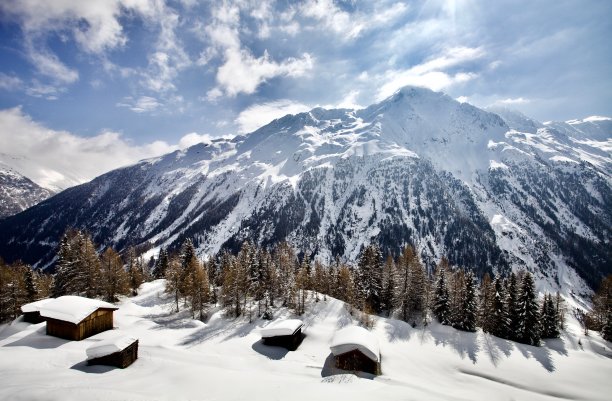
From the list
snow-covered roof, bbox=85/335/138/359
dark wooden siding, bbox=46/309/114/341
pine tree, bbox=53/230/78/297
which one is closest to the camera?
snow-covered roof, bbox=85/335/138/359

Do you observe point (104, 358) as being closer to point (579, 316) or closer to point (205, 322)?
point (205, 322)

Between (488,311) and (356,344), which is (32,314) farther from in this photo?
(488,311)

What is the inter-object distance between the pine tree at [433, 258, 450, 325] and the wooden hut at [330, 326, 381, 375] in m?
27.0

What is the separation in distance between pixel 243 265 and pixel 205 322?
13.2 m

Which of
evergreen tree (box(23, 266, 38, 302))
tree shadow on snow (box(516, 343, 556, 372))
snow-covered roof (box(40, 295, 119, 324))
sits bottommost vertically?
tree shadow on snow (box(516, 343, 556, 372))

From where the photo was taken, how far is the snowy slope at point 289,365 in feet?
81.3

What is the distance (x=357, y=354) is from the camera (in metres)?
38.7

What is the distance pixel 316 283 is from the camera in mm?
76688

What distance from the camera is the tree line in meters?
55.2

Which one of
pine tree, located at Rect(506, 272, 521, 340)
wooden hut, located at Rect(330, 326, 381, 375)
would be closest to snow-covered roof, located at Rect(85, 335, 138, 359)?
wooden hut, located at Rect(330, 326, 381, 375)

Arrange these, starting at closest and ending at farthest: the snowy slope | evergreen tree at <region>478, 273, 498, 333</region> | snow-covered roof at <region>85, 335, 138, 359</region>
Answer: the snowy slope < snow-covered roof at <region>85, 335, 138, 359</region> < evergreen tree at <region>478, 273, 498, 333</region>

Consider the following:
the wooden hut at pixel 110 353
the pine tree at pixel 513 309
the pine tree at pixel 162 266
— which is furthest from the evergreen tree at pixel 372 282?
the pine tree at pixel 162 266

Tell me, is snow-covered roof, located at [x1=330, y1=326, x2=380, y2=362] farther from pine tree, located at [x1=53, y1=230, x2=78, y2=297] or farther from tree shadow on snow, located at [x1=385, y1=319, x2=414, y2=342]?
pine tree, located at [x1=53, y1=230, x2=78, y2=297]

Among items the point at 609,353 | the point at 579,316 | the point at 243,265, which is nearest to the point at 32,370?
the point at 243,265
